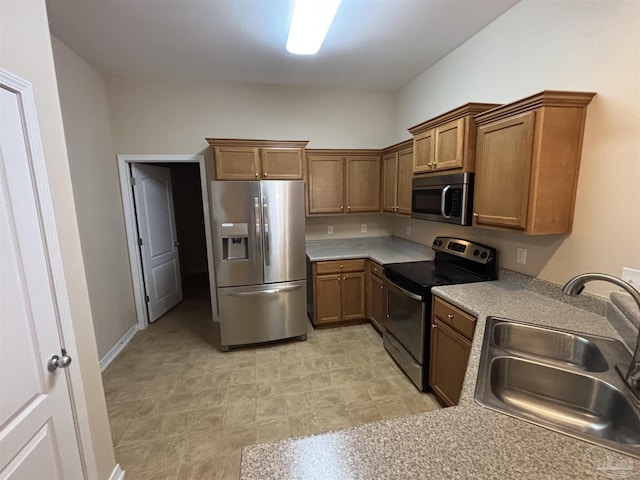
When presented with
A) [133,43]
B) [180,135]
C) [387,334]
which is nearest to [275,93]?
[180,135]

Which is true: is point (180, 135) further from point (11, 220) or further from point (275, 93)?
point (11, 220)

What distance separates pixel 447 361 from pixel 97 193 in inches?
139

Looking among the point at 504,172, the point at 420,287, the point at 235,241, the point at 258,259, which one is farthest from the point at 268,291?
the point at 504,172

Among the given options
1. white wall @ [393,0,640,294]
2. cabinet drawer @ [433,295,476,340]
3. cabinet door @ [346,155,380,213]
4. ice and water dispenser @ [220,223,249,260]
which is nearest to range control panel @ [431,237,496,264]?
white wall @ [393,0,640,294]

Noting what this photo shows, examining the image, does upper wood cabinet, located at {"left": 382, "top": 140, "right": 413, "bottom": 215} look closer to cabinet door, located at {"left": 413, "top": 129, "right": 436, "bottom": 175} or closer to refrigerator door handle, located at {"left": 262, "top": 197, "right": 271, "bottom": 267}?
Answer: cabinet door, located at {"left": 413, "top": 129, "right": 436, "bottom": 175}

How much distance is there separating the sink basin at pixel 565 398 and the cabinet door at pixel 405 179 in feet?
6.71

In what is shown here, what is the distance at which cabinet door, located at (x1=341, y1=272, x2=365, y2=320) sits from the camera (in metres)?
3.43

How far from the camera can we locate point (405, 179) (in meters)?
3.14

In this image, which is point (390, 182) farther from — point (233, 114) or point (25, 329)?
point (25, 329)

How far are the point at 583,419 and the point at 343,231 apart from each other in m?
3.04

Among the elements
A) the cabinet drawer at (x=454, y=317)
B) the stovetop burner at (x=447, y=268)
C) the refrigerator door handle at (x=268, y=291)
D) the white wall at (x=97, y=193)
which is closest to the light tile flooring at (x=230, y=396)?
the white wall at (x=97, y=193)

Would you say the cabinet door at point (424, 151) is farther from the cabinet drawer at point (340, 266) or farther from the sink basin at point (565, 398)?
the sink basin at point (565, 398)

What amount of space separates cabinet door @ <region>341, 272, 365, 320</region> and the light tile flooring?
23 cm

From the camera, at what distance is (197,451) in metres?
1.85
